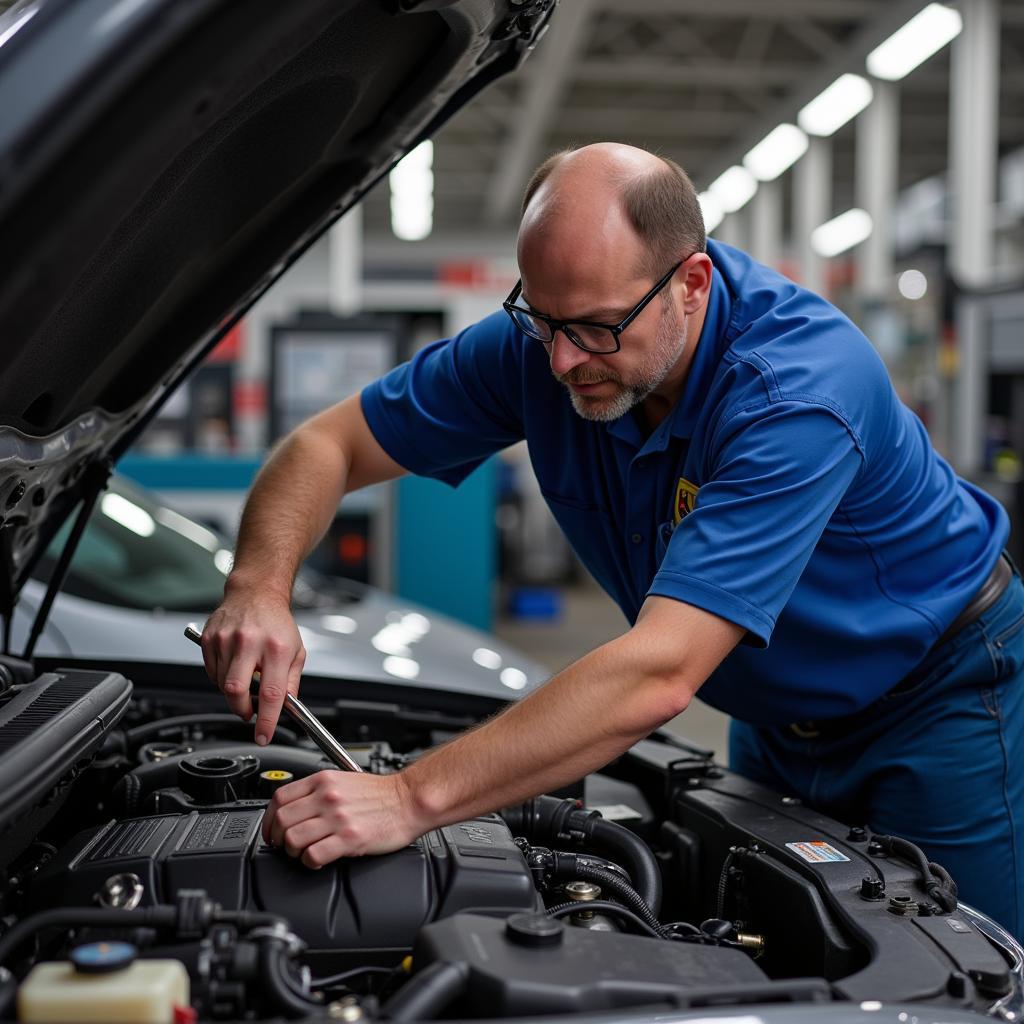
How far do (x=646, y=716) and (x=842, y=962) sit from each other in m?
0.35

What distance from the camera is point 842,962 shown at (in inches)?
52.2

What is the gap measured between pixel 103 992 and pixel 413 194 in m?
13.6

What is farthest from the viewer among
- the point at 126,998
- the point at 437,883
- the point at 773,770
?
the point at 773,770

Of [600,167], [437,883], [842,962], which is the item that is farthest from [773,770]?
[600,167]

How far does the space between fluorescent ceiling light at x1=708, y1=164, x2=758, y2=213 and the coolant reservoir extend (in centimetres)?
1390

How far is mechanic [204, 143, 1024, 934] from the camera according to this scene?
1.34 meters

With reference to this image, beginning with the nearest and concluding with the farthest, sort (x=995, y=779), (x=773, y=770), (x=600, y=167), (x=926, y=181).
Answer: (x=600, y=167), (x=995, y=779), (x=773, y=770), (x=926, y=181)

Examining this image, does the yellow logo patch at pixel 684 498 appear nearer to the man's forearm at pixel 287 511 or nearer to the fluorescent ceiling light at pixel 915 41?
the man's forearm at pixel 287 511

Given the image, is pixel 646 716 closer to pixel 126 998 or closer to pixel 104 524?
pixel 126 998

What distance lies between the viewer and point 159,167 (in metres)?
1.13

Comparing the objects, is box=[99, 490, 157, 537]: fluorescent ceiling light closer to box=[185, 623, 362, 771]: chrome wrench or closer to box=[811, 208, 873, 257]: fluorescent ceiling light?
box=[185, 623, 362, 771]: chrome wrench

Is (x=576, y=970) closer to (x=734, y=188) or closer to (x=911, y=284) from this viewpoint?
(x=911, y=284)

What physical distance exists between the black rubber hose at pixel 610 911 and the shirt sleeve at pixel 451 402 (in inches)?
36.4

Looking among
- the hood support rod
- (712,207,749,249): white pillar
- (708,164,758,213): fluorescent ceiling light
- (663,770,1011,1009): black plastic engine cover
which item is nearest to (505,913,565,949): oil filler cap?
(663,770,1011,1009): black plastic engine cover
